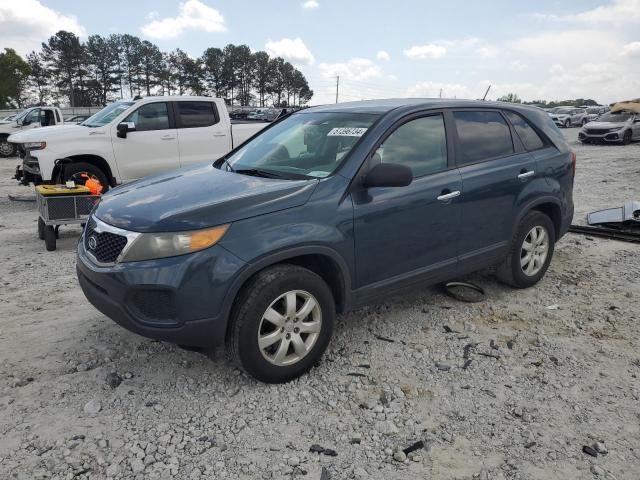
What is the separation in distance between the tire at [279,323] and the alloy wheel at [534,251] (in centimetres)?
229

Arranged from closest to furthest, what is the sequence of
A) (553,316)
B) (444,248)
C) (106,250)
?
(106,250) → (444,248) → (553,316)

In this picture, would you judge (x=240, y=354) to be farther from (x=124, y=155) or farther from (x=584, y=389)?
(x=124, y=155)

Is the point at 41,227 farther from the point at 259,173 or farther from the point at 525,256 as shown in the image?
the point at 525,256

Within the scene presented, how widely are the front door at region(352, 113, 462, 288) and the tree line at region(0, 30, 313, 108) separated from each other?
279 feet

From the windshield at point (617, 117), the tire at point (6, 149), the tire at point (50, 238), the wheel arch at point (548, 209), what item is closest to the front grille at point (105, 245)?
the wheel arch at point (548, 209)

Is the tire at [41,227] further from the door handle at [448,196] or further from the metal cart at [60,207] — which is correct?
the door handle at [448,196]

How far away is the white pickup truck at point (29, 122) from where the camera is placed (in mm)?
17672

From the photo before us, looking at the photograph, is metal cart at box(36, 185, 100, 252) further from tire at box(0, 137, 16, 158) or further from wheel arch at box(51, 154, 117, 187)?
tire at box(0, 137, 16, 158)

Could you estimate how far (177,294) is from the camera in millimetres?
2781

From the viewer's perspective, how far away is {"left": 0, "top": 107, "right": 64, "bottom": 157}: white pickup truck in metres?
17.7

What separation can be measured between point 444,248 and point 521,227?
1.04 meters

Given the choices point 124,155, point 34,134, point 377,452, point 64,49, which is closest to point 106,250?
point 377,452

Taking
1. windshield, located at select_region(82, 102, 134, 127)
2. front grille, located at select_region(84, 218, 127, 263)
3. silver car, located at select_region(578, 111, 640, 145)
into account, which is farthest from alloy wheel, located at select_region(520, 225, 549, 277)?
silver car, located at select_region(578, 111, 640, 145)

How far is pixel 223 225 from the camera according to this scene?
2867 mm
